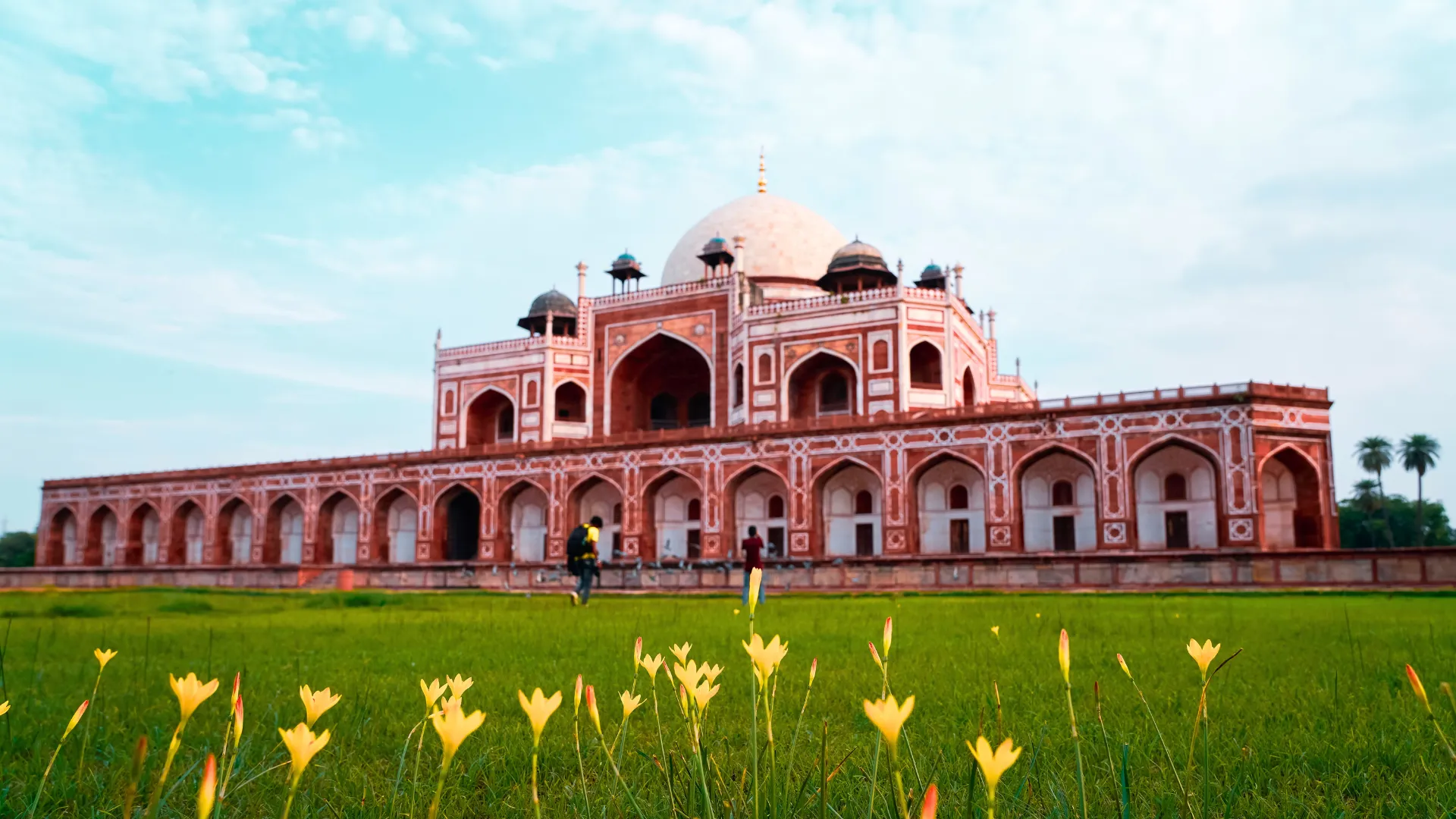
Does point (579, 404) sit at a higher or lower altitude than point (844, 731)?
higher

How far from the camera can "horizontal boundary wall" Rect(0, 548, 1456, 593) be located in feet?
64.0

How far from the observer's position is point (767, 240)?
3881 cm

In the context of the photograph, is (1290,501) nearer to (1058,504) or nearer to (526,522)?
(1058,504)

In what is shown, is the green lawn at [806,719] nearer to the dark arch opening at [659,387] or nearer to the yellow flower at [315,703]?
the yellow flower at [315,703]

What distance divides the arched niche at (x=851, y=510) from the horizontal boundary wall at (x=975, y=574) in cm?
495

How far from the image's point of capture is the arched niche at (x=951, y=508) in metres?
27.9

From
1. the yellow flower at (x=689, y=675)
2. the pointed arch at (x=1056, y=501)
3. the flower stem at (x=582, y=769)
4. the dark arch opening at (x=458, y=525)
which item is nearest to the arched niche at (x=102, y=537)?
the dark arch opening at (x=458, y=525)

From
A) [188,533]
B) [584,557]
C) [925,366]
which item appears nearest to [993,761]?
[584,557]

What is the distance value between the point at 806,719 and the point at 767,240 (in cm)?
3644

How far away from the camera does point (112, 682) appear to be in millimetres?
4195

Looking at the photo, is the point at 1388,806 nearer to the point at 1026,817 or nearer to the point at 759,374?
the point at 1026,817

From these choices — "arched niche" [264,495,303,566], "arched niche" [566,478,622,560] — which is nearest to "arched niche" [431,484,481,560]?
"arched niche" [566,478,622,560]

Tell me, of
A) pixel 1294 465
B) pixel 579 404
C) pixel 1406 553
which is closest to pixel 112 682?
pixel 1406 553

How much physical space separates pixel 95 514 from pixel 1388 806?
4469cm
